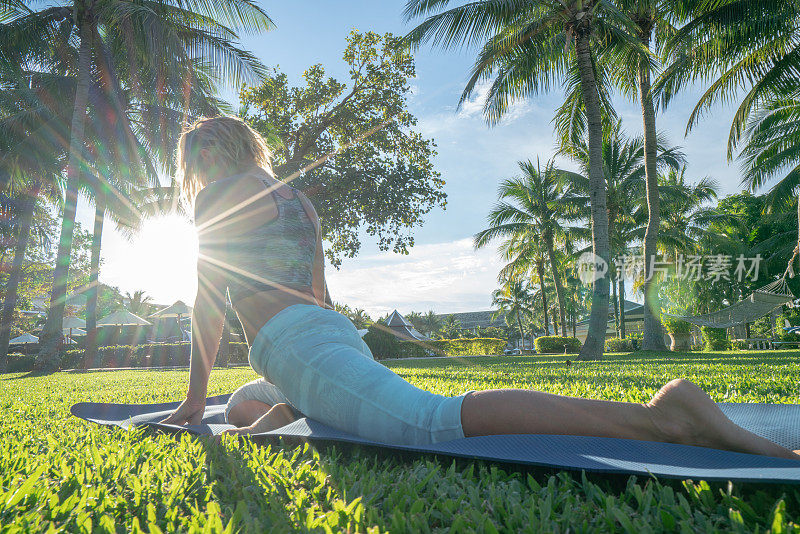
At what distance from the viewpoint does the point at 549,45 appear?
37.2ft

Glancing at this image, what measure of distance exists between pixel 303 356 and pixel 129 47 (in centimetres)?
1175

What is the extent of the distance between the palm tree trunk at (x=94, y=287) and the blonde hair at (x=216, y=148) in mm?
14697

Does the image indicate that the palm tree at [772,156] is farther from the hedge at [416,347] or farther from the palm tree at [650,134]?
the hedge at [416,347]

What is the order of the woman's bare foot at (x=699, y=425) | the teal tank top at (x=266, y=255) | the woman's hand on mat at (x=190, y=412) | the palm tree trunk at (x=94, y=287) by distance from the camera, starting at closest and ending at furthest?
the woman's bare foot at (x=699, y=425) → the teal tank top at (x=266, y=255) → the woman's hand on mat at (x=190, y=412) → the palm tree trunk at (x=94, y=287)

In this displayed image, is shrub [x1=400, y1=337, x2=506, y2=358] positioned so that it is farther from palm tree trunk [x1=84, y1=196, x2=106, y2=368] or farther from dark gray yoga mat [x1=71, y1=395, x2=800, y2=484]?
dark gray yoga mat [x1=71, y1=395, x2=800, y2=484]

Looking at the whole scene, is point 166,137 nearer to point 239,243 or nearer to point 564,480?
point 239,243

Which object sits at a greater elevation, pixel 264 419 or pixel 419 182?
pixel 419 182

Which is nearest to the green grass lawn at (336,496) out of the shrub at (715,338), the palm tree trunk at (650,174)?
the palm tree trunk at (650,174)

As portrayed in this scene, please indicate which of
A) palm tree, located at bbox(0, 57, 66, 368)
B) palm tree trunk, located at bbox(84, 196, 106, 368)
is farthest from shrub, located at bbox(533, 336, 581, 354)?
palm tree, located at bbox(0, 57, 66, 368)

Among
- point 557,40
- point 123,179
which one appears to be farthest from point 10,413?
point 123,179

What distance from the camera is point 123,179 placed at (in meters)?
15.4

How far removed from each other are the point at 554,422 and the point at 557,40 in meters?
12.3

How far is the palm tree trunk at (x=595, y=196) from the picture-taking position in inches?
395

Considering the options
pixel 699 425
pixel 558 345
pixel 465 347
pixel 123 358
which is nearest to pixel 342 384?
pixel 699 425
